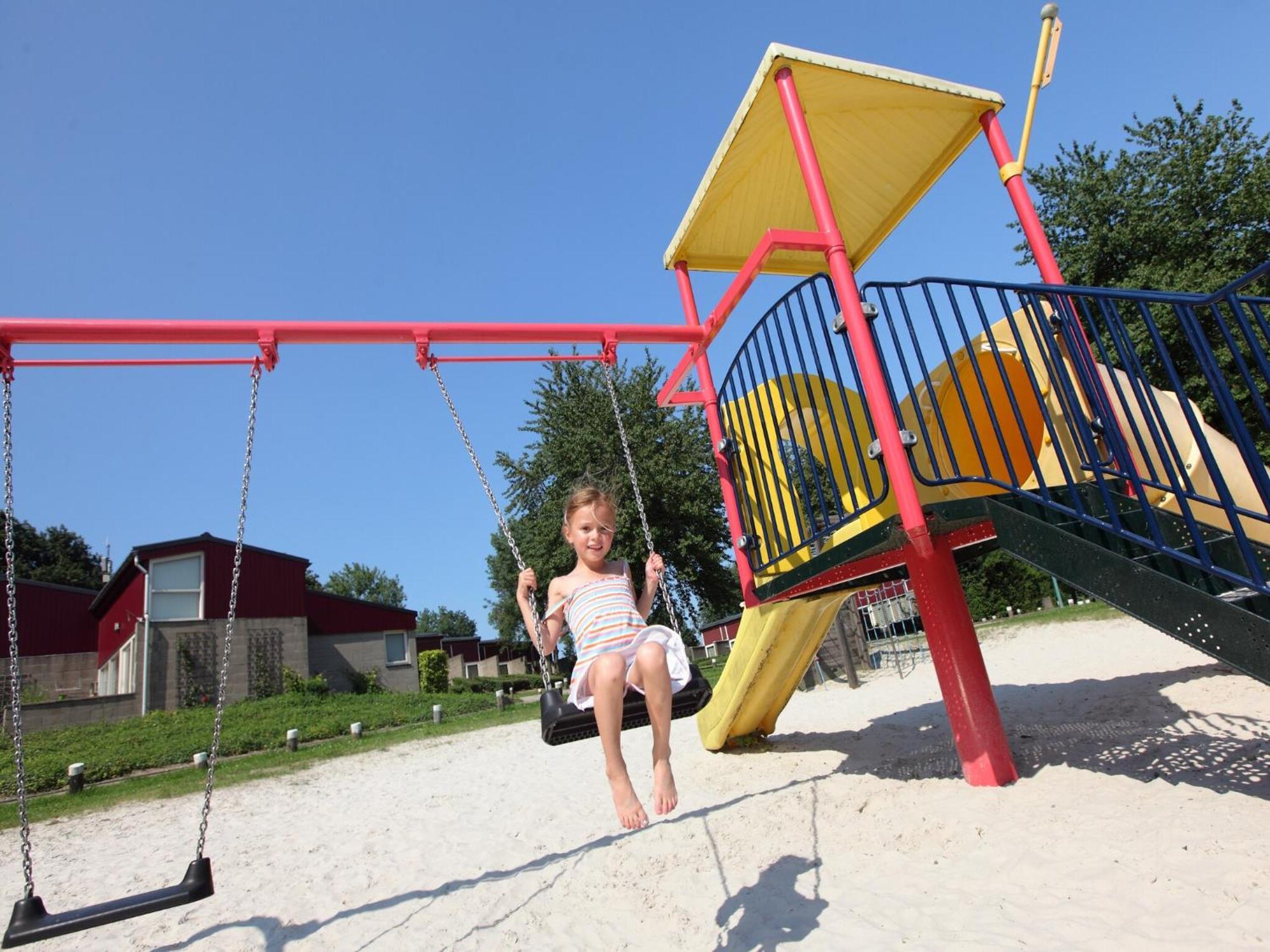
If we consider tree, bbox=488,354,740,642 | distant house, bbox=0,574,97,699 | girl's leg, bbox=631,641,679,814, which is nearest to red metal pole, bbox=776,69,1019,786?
girl's leg, bbox=631,641,679,814

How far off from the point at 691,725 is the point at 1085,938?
776cm

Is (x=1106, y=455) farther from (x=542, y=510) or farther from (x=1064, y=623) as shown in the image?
(x=542, y=510)

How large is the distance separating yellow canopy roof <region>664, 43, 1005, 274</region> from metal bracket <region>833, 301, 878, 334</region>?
181cm

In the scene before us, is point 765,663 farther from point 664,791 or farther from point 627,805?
point 627,805

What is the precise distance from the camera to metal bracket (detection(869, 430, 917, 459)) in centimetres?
417

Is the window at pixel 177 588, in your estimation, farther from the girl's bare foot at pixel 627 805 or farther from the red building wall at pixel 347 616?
the girl's bare foot at pixel 627 805

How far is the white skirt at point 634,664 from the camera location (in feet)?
11.0

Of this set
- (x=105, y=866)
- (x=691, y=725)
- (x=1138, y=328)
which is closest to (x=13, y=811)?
(x=105, y=866)

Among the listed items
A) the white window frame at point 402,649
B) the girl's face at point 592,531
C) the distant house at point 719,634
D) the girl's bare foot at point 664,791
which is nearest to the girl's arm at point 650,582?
the girl's face at point 592,531

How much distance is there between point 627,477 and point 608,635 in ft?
61.7

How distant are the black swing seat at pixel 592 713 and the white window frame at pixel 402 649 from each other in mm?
24014

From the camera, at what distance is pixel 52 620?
2422 cm

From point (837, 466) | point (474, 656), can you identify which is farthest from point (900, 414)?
point (474, 656)

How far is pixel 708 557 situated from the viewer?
2348 centimetres
